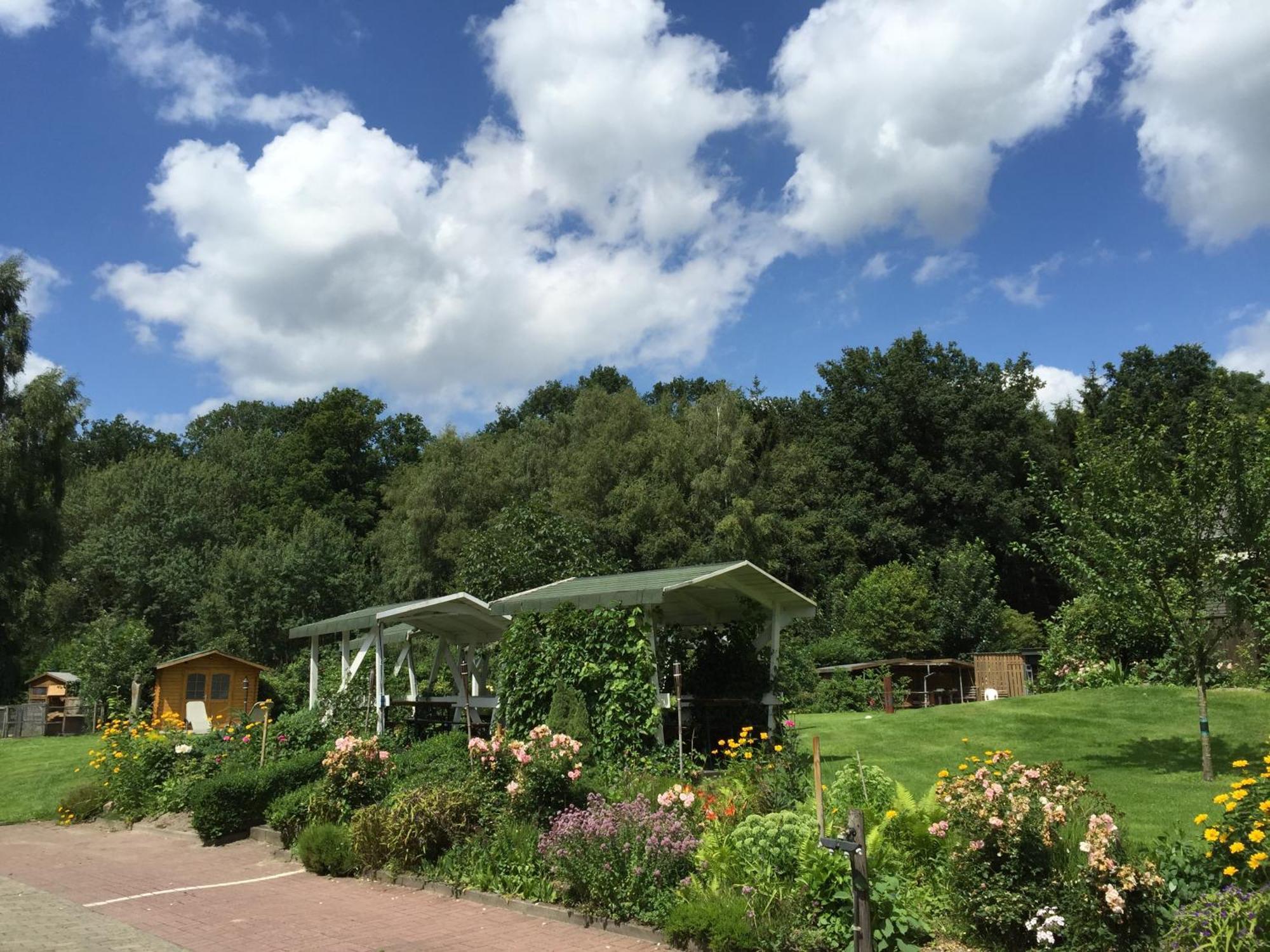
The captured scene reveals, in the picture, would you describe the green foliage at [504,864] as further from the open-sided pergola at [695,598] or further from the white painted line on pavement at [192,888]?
the open-sided pergola at [695,598]

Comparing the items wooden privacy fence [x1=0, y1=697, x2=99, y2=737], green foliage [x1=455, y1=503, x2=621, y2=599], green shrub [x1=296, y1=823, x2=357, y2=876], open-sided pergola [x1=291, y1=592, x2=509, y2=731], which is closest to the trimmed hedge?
green shrub [x1=296, y1=823, x2=357, y2=876]

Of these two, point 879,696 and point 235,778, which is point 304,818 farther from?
point 879,696

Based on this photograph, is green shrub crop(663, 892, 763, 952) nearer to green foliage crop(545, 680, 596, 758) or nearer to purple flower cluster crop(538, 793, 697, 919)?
purple flower cluster crop(538, 793, 697, 919)

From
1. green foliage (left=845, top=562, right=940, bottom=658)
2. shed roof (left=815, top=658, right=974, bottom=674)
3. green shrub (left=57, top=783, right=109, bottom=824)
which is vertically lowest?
green shrub (left=57, top=783, right=109, bottom=824)

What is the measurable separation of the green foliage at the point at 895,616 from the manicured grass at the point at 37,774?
25159mm

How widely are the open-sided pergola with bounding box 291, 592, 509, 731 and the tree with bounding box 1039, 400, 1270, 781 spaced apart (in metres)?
8.99

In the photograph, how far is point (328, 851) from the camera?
9.84m

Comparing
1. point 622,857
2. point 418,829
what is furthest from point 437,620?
point 622,857

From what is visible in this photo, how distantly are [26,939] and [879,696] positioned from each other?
85.4 ft

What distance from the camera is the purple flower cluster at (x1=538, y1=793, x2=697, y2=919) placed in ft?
24.1

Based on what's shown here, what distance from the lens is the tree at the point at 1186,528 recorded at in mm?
12930

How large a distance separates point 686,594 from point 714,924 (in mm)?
8011

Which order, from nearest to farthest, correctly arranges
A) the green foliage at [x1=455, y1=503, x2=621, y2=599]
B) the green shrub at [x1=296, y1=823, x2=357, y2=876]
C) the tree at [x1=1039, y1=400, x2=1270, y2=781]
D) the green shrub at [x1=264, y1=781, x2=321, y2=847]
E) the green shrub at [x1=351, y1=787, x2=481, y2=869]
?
the green shrub at [x1=351, y1=787, x2=481, y2=869]
the green shrub at [x1=296, y1=823, x2=357, y2=876]
the green shrub at [x1=264, y1=781, x2=321, y2=847]
the tree at [x1=1039, y1=400, x2=1270, y2=781]
the green foliage at [x1=455, y1=503, x2=621, y2=599]

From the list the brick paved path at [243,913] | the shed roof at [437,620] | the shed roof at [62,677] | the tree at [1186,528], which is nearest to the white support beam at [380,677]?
the shed roof at [437,620]
